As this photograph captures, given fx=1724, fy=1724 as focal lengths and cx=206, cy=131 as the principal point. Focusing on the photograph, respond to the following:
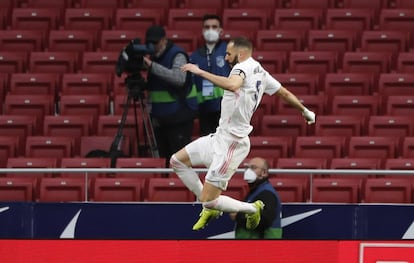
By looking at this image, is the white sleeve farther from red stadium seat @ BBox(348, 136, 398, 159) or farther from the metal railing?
red stadium seat @ BBox(348, 136, 398, 159)

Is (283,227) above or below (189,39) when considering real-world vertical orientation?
below

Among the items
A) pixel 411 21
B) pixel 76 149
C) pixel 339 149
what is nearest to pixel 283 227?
pixel 339 149


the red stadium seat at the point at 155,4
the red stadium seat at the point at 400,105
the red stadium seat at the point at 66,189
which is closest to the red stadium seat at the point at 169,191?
the red stadium seat at the point at 66,189

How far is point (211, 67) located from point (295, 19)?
8.52 ft

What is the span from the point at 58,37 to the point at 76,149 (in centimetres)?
210

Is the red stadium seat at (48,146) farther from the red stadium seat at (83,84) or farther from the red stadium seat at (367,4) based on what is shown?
the red stadium seat at (367,4)

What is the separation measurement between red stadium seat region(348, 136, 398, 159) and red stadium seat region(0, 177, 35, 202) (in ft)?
11.6

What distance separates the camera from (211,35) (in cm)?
1900

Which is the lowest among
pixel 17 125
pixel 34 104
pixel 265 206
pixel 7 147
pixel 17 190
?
pixel 17 190

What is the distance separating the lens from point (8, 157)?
19469mm

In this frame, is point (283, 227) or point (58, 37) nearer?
point (283, 227)

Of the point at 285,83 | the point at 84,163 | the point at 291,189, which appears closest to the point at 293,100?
the point at 291,189

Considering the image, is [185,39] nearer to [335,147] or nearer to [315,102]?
[315,102]

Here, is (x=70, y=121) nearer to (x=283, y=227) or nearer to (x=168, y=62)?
→ (x=168, y=62)
